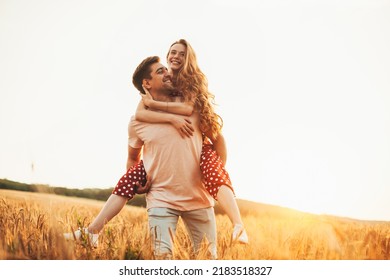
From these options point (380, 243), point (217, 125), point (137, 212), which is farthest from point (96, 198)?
point (380, 243)

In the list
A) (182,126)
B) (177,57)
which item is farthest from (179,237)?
(177,57)

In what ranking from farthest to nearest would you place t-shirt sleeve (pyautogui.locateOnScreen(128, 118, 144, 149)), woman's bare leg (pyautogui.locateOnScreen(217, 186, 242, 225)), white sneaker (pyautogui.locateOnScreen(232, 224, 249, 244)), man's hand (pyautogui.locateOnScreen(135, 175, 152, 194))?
t-shirt sleeve (pyautogui.locateOnScreen(128, 118, 144, 149)) → man's hand (pyautogui.locateOnScreen(135, 175, 152, 194)) → woman's bare leg (pyautogui.locateOnScreen(217, 186, 242, 225)) → white sneaker (pyautogui.locateOnScreen(232, 224, 249, 244))

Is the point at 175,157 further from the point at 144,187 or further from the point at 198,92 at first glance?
the point at 198,92

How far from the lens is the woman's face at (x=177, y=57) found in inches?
130

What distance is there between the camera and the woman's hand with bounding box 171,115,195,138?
10.4 feet

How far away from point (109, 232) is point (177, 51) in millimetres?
1153

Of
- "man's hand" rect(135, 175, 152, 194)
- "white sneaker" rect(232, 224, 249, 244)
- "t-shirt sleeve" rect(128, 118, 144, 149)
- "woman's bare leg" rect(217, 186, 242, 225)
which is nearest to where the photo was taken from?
"white sneaker" rect(232, 224, 249, 244)

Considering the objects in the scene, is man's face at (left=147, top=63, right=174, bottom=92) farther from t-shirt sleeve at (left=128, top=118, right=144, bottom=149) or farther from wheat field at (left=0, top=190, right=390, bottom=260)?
wheat field at (left=0, top=190, right=390, bottom=260)

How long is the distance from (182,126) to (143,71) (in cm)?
47

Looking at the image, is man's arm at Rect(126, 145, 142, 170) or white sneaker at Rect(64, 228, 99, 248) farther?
man's arm at Rect(126, 145, 142, 170)

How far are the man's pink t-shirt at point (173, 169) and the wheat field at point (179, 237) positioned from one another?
0.23 m

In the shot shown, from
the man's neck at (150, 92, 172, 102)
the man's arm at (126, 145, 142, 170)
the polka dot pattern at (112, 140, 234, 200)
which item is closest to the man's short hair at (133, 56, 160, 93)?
the man's neck at (150, 92, 172, 102)

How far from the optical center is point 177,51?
131 inches

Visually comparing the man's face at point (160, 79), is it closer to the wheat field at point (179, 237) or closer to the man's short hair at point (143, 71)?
the man's short hair at point (143, 71)
